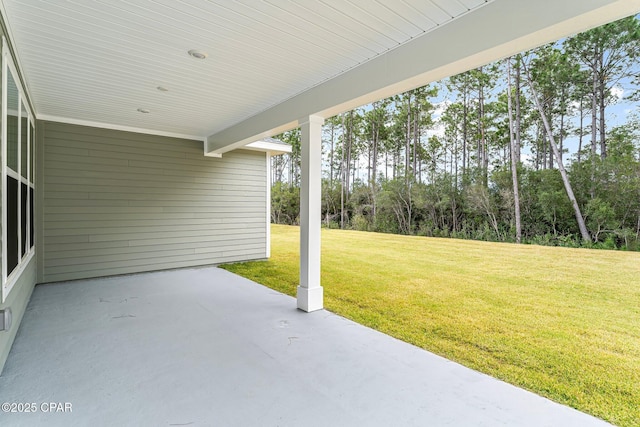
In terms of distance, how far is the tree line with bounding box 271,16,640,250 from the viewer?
7666 mm

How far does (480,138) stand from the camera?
12961 mm

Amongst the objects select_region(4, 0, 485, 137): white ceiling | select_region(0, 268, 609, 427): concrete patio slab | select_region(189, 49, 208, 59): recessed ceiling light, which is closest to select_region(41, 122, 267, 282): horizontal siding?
select_region(4, 0, 485, 137): white ceiling

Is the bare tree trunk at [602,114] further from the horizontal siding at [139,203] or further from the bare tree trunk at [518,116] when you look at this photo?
the horizontal siding at [139,203]

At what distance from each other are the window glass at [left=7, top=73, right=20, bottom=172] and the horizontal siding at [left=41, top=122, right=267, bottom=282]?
237cm

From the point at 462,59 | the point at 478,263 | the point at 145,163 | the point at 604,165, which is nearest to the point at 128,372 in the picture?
the point at 462,59

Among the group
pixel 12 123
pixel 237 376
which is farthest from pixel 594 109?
pixel 12 123

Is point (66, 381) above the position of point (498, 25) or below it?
below

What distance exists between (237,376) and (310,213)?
2028mm

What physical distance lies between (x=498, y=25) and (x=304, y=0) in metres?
1.32

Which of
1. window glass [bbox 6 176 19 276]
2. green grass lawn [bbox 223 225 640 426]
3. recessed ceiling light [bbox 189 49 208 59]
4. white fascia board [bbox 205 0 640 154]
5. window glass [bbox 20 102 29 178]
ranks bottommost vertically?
green grass lawn [bbox 223 225 640 426]

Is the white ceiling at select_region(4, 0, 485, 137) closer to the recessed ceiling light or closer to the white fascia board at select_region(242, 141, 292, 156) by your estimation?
the recessed ceiling light

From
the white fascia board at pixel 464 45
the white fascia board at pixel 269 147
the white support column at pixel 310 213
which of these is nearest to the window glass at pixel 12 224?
the white support column at pixel 310 213

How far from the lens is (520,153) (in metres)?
10.6

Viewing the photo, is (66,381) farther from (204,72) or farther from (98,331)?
(204,72)
